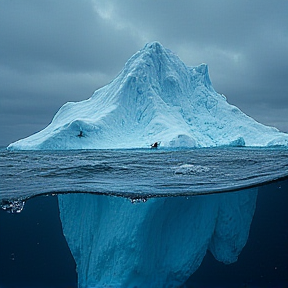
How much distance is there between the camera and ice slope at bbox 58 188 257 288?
635cm

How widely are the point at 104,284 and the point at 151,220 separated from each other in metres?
1.66

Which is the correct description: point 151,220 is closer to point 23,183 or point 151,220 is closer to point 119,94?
point 23,183

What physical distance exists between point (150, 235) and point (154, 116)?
818 inches

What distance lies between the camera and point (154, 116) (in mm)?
26969

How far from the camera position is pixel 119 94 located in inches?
1080

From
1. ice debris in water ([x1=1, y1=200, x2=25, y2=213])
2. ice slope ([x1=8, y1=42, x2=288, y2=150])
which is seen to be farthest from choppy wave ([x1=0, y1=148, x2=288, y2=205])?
ice slope ([x1=8, y1=42, x2=288, y2=150])

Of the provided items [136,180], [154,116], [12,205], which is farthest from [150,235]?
[154,116]

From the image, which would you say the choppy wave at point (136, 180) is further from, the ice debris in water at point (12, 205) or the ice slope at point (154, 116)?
the ice slope at point (154, 116)

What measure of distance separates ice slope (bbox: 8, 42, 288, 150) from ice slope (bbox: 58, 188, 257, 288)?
571 inches

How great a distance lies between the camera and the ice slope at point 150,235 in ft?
20.8

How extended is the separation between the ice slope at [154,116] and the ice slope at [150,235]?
14.5m

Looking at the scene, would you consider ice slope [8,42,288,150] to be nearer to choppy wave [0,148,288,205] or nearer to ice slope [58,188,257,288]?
choppy wave [0,148,288,205]

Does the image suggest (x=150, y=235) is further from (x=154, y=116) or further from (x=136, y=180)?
(x=154, y=116)

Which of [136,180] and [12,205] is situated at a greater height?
[136,180]
